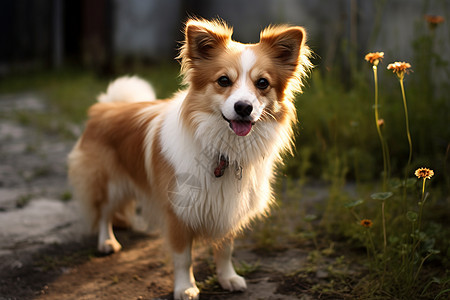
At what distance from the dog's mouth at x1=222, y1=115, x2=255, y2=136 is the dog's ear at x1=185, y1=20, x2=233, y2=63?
1.53ft

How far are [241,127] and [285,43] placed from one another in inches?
24.4

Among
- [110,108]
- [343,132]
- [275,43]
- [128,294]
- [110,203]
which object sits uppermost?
[275,43]

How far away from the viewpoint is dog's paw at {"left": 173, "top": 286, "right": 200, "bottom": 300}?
2615 millimetres

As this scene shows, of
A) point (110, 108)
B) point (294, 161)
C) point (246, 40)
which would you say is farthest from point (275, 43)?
point (246, 40)

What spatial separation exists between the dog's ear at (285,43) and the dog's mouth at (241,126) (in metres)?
0.49

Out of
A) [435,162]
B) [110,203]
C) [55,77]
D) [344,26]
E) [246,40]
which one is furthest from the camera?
[55,77]

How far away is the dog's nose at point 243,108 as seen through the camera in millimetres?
2293

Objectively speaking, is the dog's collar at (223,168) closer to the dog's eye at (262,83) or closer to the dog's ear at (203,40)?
the dog's eye at (262,83)

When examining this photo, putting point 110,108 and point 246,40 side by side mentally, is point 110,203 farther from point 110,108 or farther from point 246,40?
point 246,40

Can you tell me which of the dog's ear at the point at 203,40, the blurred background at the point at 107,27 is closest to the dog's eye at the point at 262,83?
the dog's ear at the point at 203,40

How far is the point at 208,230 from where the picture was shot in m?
2.67

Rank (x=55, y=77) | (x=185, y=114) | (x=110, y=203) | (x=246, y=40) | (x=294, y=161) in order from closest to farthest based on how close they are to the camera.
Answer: (x=185, y=114), (x=110, y=203), (x=294, y=161), (x=246, y=40), (x=55, y=77)

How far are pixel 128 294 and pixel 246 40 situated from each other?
262 inches

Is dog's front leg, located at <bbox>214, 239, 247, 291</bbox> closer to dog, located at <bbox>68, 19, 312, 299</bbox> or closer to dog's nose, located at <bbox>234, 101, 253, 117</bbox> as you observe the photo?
dog, located at <bbox>68, 19, 312, 299</bbox>
